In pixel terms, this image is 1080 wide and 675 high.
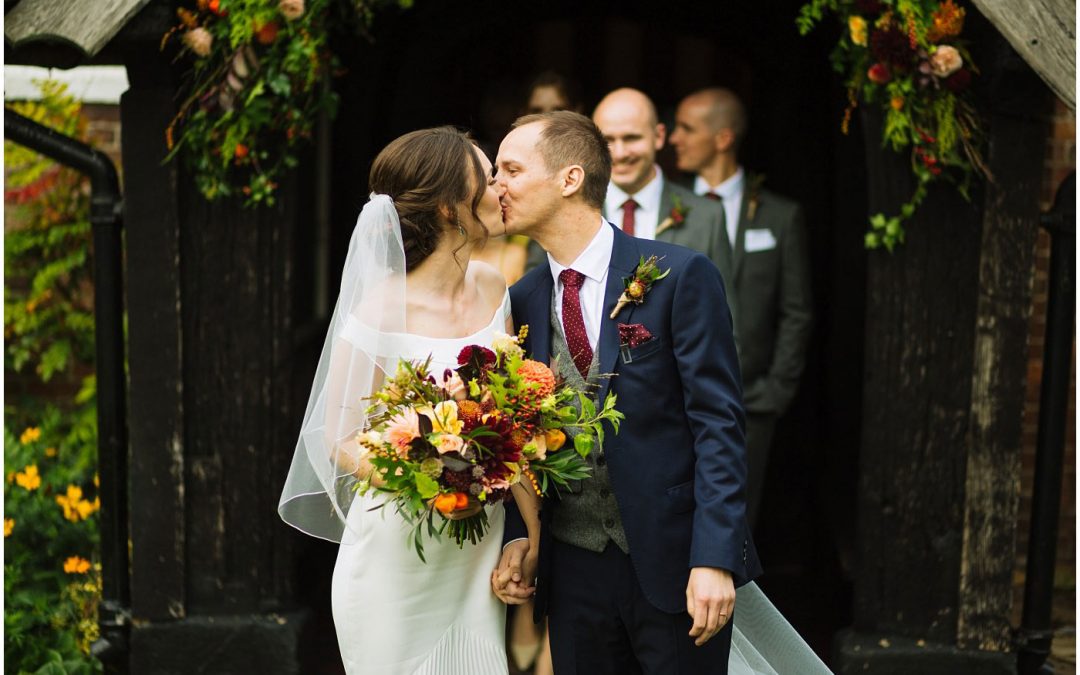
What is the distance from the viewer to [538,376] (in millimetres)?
2646

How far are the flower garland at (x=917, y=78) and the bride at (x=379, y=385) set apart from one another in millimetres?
1589

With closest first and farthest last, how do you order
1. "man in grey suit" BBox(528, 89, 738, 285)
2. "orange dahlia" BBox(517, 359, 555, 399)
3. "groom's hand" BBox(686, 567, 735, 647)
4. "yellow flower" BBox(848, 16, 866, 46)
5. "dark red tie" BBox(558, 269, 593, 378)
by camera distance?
"orange dahlia" BBox(517, 359, 555, 399)
"groom's hand" BBox(686, 567, 735, 647)
"dark red tie" BBox(558, 269, 593, 378)
"yellow flower" BBox(848, 16, 866, 46)
"man in grey suit" BBox(528, 89, 738, 285)

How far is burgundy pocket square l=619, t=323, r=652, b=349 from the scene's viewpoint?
112 inches

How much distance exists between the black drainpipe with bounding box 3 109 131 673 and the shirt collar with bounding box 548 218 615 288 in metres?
2.32

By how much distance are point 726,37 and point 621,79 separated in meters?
0.60

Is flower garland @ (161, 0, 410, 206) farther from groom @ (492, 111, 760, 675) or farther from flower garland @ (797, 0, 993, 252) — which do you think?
flower garland @ (797, 0, 993, 252)

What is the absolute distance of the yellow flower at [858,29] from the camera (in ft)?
13.2

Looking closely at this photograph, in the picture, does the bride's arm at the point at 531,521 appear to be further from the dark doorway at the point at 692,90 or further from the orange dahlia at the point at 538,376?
the dark doorway at the point at 692,90

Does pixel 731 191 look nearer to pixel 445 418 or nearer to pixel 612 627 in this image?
pixel 612 627

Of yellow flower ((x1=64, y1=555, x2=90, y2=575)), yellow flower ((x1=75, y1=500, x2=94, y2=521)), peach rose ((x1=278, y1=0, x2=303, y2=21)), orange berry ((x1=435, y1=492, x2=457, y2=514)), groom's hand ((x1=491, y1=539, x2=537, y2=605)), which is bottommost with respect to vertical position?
yellow flower ((x1=64, y1=555, x2=90, y2=575))

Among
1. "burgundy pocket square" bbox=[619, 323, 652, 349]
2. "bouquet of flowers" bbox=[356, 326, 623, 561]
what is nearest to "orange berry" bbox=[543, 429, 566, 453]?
"bouquet of flowers" bbox=[356, 326, 623, 561]

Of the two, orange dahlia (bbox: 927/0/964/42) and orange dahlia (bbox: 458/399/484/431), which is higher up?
orange dahlia (bbox: 927/0/964/42)

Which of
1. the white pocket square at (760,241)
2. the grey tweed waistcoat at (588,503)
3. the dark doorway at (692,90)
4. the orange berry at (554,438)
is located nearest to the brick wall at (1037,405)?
the dark doorway at (692,90)

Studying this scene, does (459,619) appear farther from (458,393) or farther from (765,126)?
(765,126)
